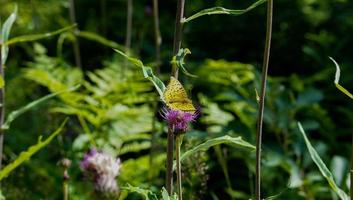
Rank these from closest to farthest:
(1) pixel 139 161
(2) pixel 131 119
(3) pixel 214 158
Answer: (1) pixel 139 161
(2) pixel 131 119
(3) pixel 214 158

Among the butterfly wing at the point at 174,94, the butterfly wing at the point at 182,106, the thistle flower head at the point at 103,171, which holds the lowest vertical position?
the thistle flower head at the point at 103,171

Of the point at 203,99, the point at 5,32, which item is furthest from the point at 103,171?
the point at 5,32

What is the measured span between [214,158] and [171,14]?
4.65ft

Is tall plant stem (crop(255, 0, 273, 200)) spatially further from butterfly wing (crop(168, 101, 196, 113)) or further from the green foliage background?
the green foliage background

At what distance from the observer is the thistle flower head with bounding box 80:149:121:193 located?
6.55 ft

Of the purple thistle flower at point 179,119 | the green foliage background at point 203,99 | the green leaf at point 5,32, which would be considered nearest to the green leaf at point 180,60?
the purple thistle flower at point 179,119

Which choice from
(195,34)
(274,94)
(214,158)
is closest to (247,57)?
(195,34)

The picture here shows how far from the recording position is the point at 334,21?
396 centimetres

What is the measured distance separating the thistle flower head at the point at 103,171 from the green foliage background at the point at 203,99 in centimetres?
19

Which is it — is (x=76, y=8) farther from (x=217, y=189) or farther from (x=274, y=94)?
(x=274, y=94)

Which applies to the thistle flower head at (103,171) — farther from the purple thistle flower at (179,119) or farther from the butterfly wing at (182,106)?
the butterfly wing at (182,106)

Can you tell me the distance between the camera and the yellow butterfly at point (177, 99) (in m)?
1.32

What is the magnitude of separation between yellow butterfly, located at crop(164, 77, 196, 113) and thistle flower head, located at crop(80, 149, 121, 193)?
694 mm

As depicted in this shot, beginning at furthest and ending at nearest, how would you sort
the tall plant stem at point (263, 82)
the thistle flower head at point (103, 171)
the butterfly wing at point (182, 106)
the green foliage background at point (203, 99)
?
the green foliage background at point (203, 99) → the thistle flower head at point (103, 171) → the tall plant stem at point (263, 82) → the butterfly wing at point (182, 106)
